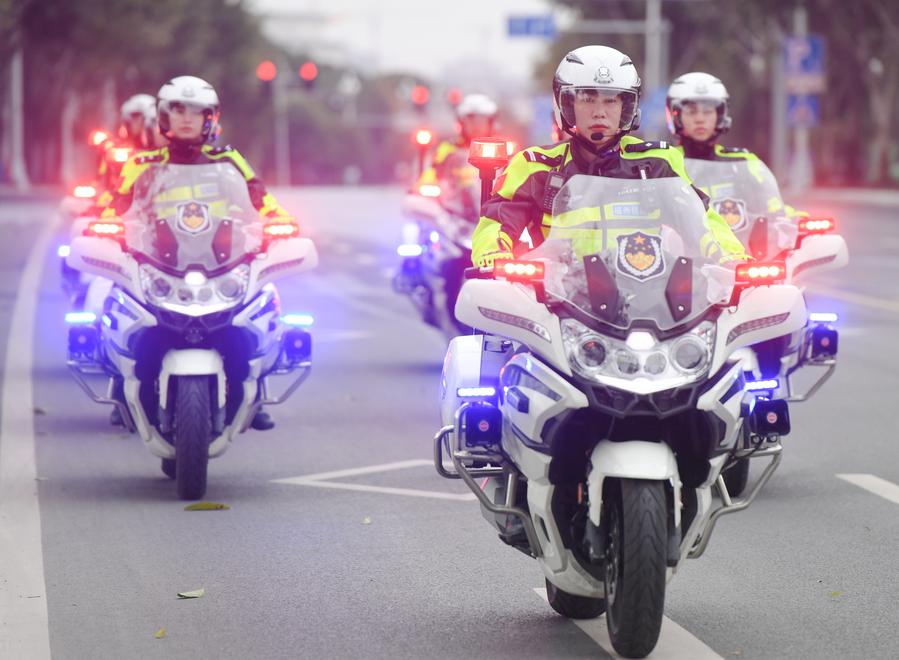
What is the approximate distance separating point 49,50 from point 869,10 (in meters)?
24.6

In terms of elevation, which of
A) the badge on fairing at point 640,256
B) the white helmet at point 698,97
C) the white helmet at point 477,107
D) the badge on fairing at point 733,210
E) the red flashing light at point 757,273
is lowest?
the badge on fairing at point 733,210

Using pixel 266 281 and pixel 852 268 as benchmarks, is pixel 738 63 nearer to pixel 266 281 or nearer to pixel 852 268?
pixel 852 268

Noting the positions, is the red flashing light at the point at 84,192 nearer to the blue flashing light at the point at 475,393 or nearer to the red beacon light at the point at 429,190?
the red beacon light at the point at 429,190

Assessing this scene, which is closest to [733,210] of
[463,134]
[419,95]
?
[463,134]

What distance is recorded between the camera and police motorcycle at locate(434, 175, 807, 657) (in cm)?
613

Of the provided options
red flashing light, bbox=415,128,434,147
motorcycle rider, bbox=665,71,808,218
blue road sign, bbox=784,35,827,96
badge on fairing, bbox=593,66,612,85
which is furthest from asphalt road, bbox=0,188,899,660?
blue road sign, bbox=784,35,827,96

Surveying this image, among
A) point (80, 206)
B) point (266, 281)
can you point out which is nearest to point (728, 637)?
point (266, 281)

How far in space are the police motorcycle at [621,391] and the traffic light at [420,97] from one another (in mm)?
58065

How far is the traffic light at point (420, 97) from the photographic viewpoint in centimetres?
6556

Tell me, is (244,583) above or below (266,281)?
below

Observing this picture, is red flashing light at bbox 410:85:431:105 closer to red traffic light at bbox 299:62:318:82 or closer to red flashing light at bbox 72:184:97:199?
red traffic light at bbox 299:62:318:82

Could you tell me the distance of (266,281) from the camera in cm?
990

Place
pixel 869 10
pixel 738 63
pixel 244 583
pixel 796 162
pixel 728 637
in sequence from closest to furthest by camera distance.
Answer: pixel 728 637
pixel 244 583
pixel 869 10
pixel 796 162
pixel 738 63

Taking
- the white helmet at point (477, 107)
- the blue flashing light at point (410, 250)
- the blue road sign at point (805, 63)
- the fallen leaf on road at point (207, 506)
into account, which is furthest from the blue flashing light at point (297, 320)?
the blue road sign at point (805, 63)
